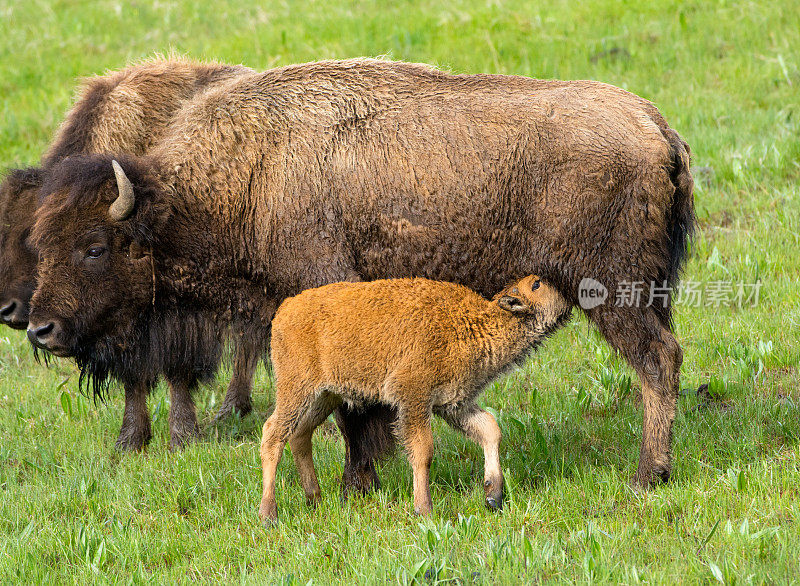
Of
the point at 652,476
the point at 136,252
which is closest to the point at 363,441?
the point at 652,476

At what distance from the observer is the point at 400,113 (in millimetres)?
5969

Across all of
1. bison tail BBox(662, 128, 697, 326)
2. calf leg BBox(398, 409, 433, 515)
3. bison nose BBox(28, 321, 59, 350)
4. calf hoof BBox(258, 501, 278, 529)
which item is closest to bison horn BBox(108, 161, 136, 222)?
bison nose BBox(28, 321, 59, 350)

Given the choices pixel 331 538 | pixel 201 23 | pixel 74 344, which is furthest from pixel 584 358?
pixel 201 23

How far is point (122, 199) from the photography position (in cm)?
585

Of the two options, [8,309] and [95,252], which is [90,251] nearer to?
[95,252]

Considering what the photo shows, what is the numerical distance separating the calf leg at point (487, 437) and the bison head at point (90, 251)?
7.05 feet

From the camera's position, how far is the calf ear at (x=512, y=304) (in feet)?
17.4

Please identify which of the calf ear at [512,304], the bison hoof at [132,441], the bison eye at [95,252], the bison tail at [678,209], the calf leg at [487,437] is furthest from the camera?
the bison hoof at [132,441]

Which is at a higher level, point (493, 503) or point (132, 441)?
point (493, 503)

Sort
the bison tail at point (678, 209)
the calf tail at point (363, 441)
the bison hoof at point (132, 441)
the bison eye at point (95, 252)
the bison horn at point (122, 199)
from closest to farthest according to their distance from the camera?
the bison tail at point (678, 209), the calf tail at point (363, 441), the bison horn at point (122, 199), the bison eye at point (95, 252), the bison hoof at point (132, 441)

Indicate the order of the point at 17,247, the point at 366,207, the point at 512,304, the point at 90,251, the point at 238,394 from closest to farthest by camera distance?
the point at 512,304
the point at 366,207
the point at 90,251
the point at 17,247
the point at 238,394

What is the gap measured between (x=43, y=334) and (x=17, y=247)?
136 centimetres

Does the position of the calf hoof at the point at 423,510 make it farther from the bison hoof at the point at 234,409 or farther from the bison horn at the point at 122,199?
the bison hoof at the point at 234,409

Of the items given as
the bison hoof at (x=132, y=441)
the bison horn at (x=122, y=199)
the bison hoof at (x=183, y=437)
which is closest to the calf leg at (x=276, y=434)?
the bison horn at (x=122, y=199)
